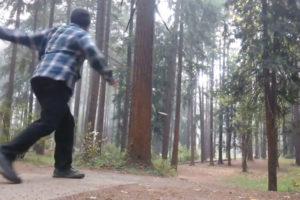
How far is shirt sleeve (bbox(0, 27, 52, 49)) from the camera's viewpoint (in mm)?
4242

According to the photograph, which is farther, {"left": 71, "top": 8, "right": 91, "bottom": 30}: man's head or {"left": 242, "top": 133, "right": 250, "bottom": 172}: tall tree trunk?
{"left": 242, "top": 133, "right": 250, "bottom": 172}: tall tree trunk

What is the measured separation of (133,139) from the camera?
8.98m

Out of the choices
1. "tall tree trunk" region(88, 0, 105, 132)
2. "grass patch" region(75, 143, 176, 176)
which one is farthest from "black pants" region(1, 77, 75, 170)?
"tall tree trunk" region(88, 0, 105, 132)

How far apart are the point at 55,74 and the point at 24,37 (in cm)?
79

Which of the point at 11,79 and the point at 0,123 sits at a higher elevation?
the point at 11,79

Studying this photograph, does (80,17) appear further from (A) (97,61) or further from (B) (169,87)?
(B) (169,87)

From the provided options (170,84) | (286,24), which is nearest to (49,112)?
(286,24)

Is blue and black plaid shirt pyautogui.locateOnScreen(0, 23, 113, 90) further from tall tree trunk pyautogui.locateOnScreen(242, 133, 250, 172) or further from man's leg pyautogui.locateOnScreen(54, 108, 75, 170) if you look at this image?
tall tree trunk pyautogui.locateOnScreen(242, 133, 250, 172)

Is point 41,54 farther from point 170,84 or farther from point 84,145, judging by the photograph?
point 170,84

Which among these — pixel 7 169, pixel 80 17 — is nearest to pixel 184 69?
pixel 80 17

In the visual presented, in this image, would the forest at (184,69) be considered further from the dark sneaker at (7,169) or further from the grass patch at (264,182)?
the dark sneaker at (7,169)

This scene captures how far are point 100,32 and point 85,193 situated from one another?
14668 mm

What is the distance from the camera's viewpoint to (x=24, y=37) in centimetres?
435

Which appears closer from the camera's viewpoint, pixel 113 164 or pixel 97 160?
pixel 113 164
